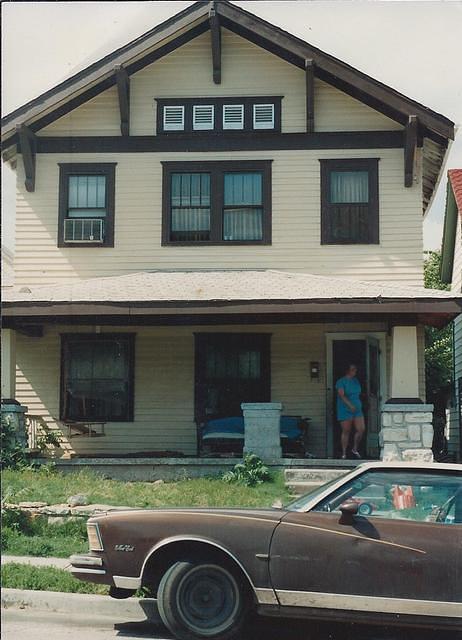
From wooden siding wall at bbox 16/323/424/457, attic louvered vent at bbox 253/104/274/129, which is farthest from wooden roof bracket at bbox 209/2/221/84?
wooden siding wall at bbox 16/323/424/457

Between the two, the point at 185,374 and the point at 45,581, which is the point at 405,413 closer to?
the point at 185,374

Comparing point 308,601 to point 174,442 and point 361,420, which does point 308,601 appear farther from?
point 174,442

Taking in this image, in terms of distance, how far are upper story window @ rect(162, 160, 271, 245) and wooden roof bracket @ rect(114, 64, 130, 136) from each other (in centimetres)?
98

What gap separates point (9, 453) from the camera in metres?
13.4

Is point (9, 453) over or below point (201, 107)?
below

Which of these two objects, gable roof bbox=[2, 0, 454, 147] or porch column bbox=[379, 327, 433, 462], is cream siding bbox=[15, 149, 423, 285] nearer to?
gable roof bbox=[2, 0, 454, 147]

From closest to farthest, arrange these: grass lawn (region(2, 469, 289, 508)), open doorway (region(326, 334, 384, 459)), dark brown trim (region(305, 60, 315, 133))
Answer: grass lawn (region(2, 469, 289, 508))
dark brown trim (region(305, 60, 315, 133))
open doorway (region(326, 334, 384, 459))

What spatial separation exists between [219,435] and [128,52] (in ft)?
22.3

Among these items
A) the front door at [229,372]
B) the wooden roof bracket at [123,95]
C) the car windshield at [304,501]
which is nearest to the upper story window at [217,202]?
the wooden roof bracket at [123,95]

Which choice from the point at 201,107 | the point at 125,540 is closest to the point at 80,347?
the point at 201,107

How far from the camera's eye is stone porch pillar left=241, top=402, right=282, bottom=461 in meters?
13.4

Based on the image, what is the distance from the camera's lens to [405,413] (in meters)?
13.6

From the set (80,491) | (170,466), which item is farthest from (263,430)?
(80,491)

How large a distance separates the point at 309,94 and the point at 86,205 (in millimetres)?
4452
